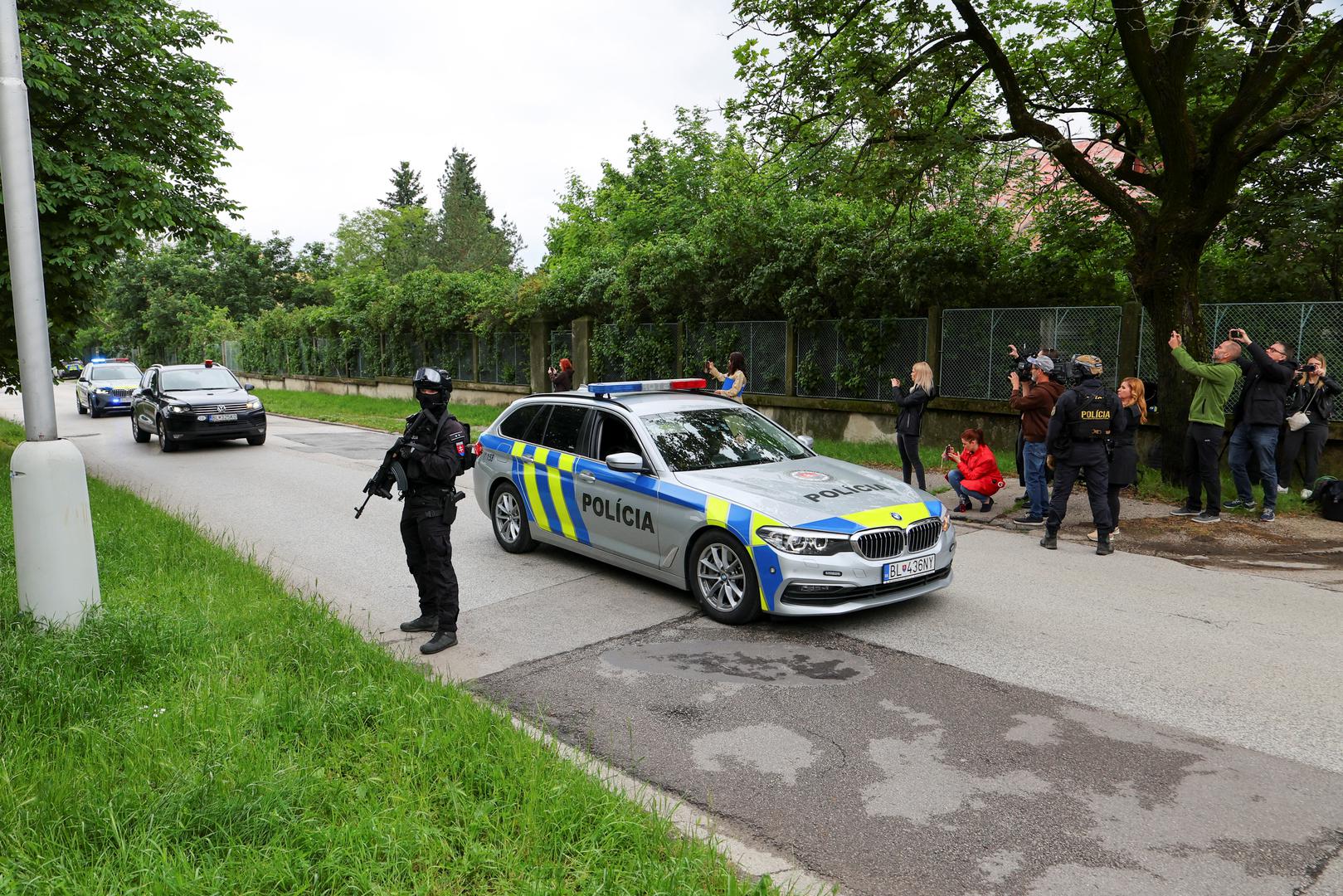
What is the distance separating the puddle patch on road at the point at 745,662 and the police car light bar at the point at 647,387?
2.64 meters

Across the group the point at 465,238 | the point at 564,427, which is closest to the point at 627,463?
the point at 564,427

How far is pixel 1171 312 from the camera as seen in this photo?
11.3 metres

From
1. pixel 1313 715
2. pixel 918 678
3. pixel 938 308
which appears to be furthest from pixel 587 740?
pixel 938 308

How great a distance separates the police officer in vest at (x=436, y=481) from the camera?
18.5 ft

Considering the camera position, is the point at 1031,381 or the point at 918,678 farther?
the point at 1031,381

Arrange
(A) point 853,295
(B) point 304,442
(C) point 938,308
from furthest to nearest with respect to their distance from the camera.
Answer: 1. (B) point 304,442
2. (A) point 853,295
3. (C) point 938,308

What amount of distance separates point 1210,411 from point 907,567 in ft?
18.4

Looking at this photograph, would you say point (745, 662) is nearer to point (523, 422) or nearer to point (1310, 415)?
point (523, 422)

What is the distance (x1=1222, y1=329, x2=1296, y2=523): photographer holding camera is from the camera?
9.73 metres

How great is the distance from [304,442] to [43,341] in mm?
14470

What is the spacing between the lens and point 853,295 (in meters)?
16.5

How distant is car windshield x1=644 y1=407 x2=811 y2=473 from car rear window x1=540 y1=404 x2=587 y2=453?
28.3 inches

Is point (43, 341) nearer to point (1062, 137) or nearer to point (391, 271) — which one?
point (1062, 137)

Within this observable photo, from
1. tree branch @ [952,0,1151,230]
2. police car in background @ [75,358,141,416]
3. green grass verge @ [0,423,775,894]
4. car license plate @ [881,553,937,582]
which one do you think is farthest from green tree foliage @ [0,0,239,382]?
police car in background @ [75,358,141,416]
